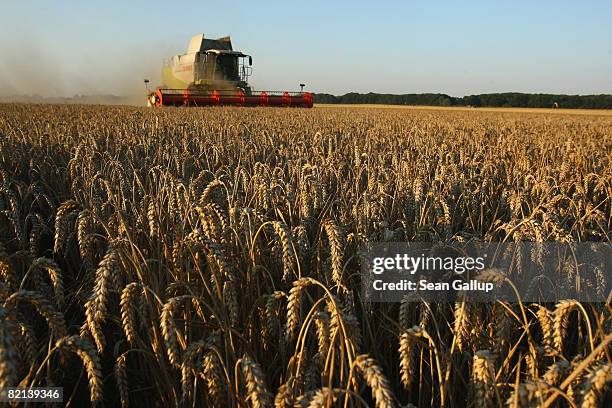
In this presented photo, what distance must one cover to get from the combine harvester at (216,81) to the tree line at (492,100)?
37198 mm

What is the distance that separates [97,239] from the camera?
2457 mm

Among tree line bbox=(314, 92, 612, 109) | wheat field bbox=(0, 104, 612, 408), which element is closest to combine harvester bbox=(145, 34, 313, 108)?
wheat field bbox=(0, 104, 612, 408)

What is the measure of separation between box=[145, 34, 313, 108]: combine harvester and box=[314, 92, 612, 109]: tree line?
37198mm

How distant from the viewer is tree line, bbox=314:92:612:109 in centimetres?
5238

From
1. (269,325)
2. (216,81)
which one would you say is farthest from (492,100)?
(269,325)

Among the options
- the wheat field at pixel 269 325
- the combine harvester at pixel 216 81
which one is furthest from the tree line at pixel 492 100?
the wheat field at pixel 269 325

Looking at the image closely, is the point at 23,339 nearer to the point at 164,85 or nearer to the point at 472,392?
the point at 472,392

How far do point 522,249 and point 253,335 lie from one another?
1216mm

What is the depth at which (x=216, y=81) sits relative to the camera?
23.4 m

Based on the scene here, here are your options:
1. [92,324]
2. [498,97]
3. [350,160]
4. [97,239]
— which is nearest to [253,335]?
[92,324]

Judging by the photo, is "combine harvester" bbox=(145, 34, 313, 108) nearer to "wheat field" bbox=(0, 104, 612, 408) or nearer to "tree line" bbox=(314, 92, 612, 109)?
"wheat field" bbox=(0, 104, 612, 408)

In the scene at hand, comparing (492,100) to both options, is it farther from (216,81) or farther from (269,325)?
(269,325)

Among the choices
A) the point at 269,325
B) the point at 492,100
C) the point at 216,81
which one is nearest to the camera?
the point at 269,325

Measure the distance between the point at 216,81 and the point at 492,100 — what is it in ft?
139
